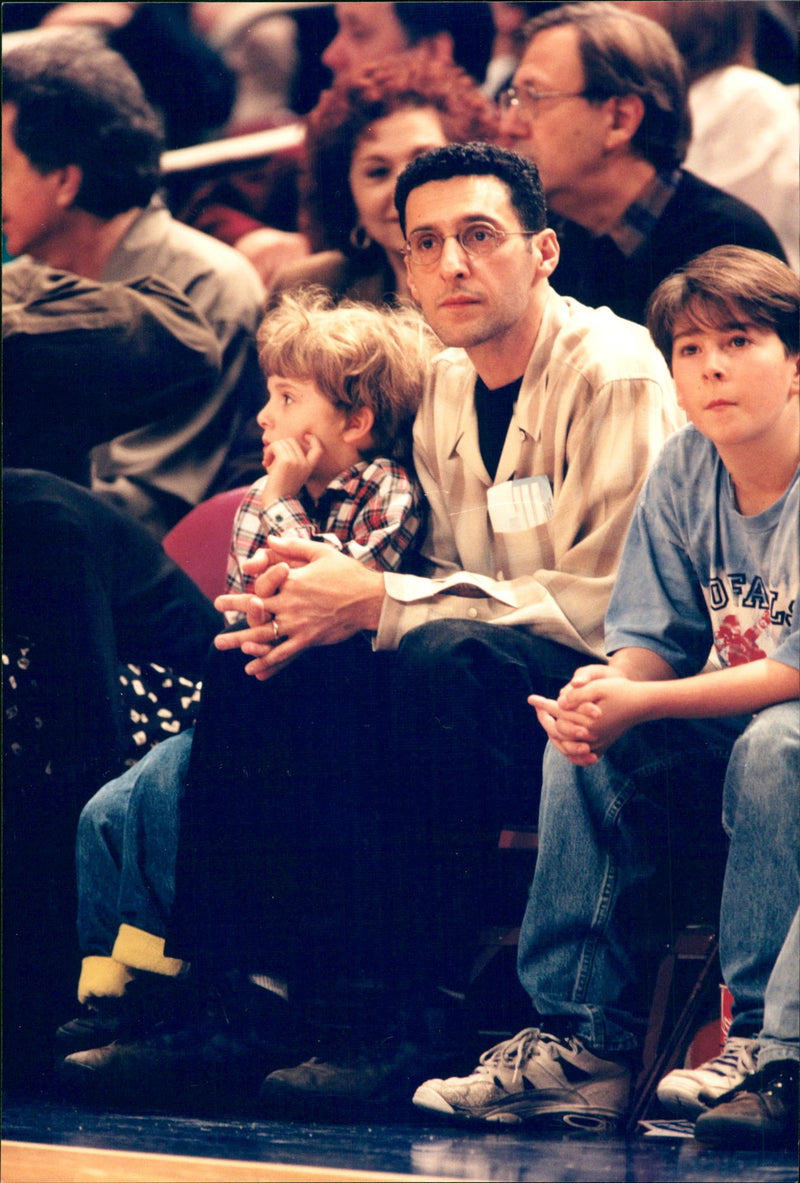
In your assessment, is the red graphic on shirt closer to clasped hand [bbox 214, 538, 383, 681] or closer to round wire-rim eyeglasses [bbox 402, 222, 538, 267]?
clasped hand [bbox 214, 538, 383, 681]

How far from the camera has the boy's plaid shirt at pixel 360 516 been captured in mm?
2574

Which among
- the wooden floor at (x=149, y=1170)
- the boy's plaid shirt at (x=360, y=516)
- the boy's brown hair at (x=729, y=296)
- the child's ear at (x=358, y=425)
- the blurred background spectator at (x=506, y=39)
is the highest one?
the blurred background spectator at (x=506, y=39)

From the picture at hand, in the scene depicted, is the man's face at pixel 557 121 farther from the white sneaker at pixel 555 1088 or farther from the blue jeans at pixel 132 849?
the white sneaker at pixel 555 1088

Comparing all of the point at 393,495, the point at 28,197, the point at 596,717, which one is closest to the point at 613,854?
the point at 596,717

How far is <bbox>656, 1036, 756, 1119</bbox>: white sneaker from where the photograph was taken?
205cm

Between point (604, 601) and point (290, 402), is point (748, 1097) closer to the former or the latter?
point (604, 601)

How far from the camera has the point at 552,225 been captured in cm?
257

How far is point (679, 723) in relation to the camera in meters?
2.26

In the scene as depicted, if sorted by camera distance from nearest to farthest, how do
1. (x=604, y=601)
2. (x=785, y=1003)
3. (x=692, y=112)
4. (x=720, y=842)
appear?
(x=785, y=1003)
(x=720, y=842)
(x=604, y=601)
(x=692, y=112)

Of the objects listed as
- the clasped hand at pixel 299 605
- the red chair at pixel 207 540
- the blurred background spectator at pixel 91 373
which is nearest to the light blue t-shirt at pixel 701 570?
the clasped hand at pixel 299 605

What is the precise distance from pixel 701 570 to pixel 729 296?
422 mm

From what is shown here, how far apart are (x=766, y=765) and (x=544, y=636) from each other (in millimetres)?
476

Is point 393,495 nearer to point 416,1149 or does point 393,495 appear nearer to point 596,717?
point 596,717

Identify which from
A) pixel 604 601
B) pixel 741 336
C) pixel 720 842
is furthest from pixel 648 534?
pixel 720 842
